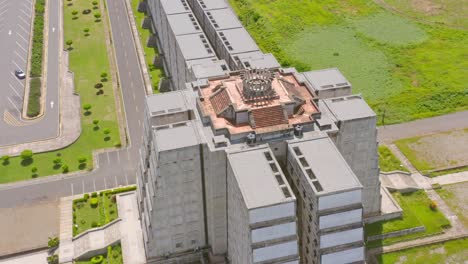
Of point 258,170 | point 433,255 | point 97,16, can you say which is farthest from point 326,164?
point 97,16

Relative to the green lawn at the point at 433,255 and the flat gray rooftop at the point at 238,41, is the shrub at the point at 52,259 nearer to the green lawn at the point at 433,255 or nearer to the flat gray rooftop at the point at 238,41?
the flat gray rooftop at the point at 238,41

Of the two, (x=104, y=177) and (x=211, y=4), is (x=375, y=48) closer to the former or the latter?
(x=211, y=4)

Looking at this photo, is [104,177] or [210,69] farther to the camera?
[104,177]

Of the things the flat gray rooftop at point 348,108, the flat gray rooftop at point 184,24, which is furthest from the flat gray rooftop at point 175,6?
the flat gray rooftop at point 348,108

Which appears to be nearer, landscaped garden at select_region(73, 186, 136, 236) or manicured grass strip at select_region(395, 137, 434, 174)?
landscaped garden at select_region(73, 186, 136, 236)

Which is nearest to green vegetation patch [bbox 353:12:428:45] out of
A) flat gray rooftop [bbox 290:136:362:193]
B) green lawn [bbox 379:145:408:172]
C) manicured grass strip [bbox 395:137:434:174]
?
manicured grass strip [bbox 395:137:434:174]

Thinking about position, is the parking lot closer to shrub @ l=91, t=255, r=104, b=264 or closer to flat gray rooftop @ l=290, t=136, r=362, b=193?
shrub @ l=91, t=255, r=104, b=264
